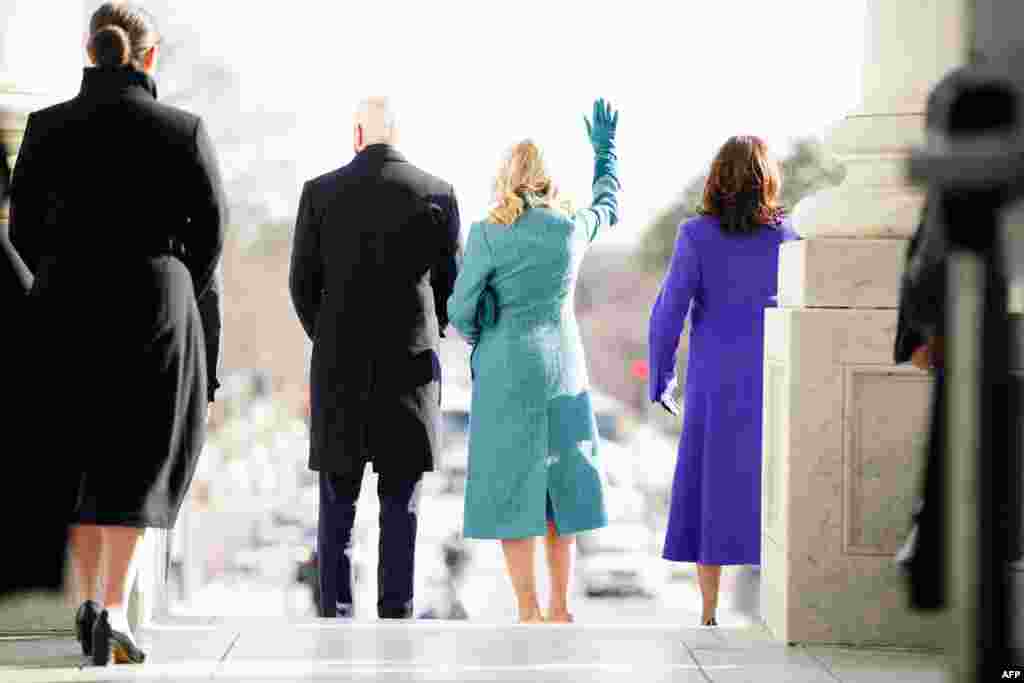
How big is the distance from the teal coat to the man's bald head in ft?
1.52

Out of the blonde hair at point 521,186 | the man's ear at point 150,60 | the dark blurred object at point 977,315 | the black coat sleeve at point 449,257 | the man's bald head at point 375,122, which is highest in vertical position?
the man's bald head at point 375,122

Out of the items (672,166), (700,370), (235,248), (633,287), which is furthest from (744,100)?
(700,370)

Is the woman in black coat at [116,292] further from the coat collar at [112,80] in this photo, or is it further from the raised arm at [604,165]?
the raised arm at [604,165]

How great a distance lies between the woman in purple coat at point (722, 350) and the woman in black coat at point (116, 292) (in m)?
1.93

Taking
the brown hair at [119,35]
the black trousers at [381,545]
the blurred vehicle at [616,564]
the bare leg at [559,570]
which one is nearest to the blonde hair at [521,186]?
A: the black trousers at [381,545]

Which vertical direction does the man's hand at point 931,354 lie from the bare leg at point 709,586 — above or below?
above

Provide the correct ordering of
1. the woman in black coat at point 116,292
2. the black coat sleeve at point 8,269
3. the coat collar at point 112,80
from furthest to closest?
the black coat sleeve at point 8,269, the coat collar at point 112,80, the woman in black coat at point 116,292

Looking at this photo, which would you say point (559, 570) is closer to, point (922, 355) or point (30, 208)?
point (30, 208)

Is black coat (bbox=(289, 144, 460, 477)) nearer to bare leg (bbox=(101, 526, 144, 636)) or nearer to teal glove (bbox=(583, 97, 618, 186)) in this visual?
teal glove (bbox=(583, 97, 618, 186))

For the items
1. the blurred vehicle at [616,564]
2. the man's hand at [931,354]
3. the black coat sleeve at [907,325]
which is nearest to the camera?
the black coat sleeve at [907,325]

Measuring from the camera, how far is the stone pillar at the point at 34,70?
5824mm

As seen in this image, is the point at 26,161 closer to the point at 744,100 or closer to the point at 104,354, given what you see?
the point at 104,354

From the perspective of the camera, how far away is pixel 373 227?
22.4 ft

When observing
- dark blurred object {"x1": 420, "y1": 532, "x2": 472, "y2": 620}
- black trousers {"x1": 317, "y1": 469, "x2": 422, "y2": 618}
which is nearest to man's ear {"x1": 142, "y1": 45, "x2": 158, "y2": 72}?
black trousers {"x1": 317, "y1": 469, "x2": 422, "y2": 618}
